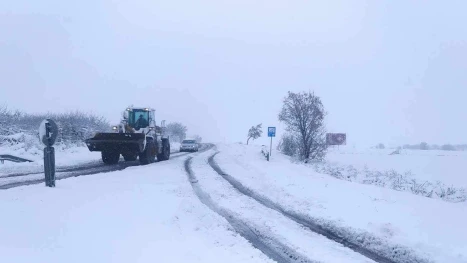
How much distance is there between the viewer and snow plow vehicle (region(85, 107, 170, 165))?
24.3m

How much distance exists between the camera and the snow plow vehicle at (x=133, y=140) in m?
24.3

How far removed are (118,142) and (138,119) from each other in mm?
3740

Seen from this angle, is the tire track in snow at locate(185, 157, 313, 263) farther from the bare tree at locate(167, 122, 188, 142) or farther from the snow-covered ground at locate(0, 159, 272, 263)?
the bare tree at locate(167, 122, 188, 142)

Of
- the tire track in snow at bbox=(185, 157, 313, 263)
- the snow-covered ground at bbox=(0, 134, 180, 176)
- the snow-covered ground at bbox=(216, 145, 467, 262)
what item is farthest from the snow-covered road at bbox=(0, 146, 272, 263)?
the snow-covered ground at bbox=(0, 134, 180, 176)

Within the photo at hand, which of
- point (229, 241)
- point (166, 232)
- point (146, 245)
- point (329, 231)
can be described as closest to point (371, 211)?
point (329, 231)

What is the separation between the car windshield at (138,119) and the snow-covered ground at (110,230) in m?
15.2

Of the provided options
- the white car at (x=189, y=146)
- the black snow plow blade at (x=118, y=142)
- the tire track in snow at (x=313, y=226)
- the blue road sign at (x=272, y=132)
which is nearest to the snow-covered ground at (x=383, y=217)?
the tire track in snow at (x=313, y=226)

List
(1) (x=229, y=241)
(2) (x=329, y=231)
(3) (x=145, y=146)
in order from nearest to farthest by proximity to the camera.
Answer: (1) (x=229, y=241) → (2) (x=329, y=231) → (3) (x=145, y=146)

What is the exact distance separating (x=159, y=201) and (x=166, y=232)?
3526mm

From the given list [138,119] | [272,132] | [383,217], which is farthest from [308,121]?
[383,217]

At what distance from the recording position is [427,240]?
8.62 metres

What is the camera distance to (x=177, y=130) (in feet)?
356

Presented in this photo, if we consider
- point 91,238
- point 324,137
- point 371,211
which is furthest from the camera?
point 324,137

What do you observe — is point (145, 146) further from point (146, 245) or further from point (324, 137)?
point (324, 137)
